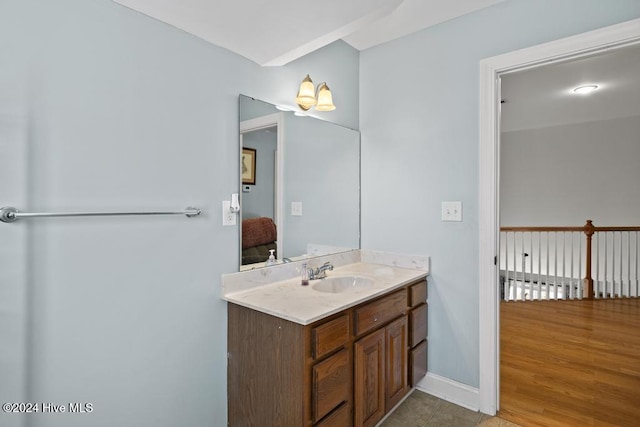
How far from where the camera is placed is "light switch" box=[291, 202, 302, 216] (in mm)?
2132

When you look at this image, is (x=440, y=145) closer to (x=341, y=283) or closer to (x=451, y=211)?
(x=451, y=211)

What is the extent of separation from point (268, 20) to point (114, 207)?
3.54 ft

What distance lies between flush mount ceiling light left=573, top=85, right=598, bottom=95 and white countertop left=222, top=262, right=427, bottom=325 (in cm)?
329

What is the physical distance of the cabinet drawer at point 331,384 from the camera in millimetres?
1406

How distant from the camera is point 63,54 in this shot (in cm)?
122

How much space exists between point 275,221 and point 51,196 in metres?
1.07

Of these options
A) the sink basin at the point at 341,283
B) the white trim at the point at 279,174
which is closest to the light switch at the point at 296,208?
the white trim at the point at 279,174

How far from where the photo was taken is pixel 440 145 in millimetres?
2230

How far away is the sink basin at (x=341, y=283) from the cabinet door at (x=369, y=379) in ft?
1.15

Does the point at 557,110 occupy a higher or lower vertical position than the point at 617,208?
higher

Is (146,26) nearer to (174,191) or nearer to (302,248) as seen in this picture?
(174,191)

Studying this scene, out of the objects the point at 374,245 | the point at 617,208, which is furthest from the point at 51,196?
the point at 617,208

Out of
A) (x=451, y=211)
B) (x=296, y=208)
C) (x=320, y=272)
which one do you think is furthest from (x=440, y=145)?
(x=320, y=272)

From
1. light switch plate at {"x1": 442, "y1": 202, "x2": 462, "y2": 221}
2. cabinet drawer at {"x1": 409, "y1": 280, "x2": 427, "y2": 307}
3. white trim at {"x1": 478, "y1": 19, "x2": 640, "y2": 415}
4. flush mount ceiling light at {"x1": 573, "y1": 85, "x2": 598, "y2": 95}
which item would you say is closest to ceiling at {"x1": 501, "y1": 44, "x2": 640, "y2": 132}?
flush mount ceiling light at {"x1": 573, "y1": 85, "x2": 598, "y2": 95}
